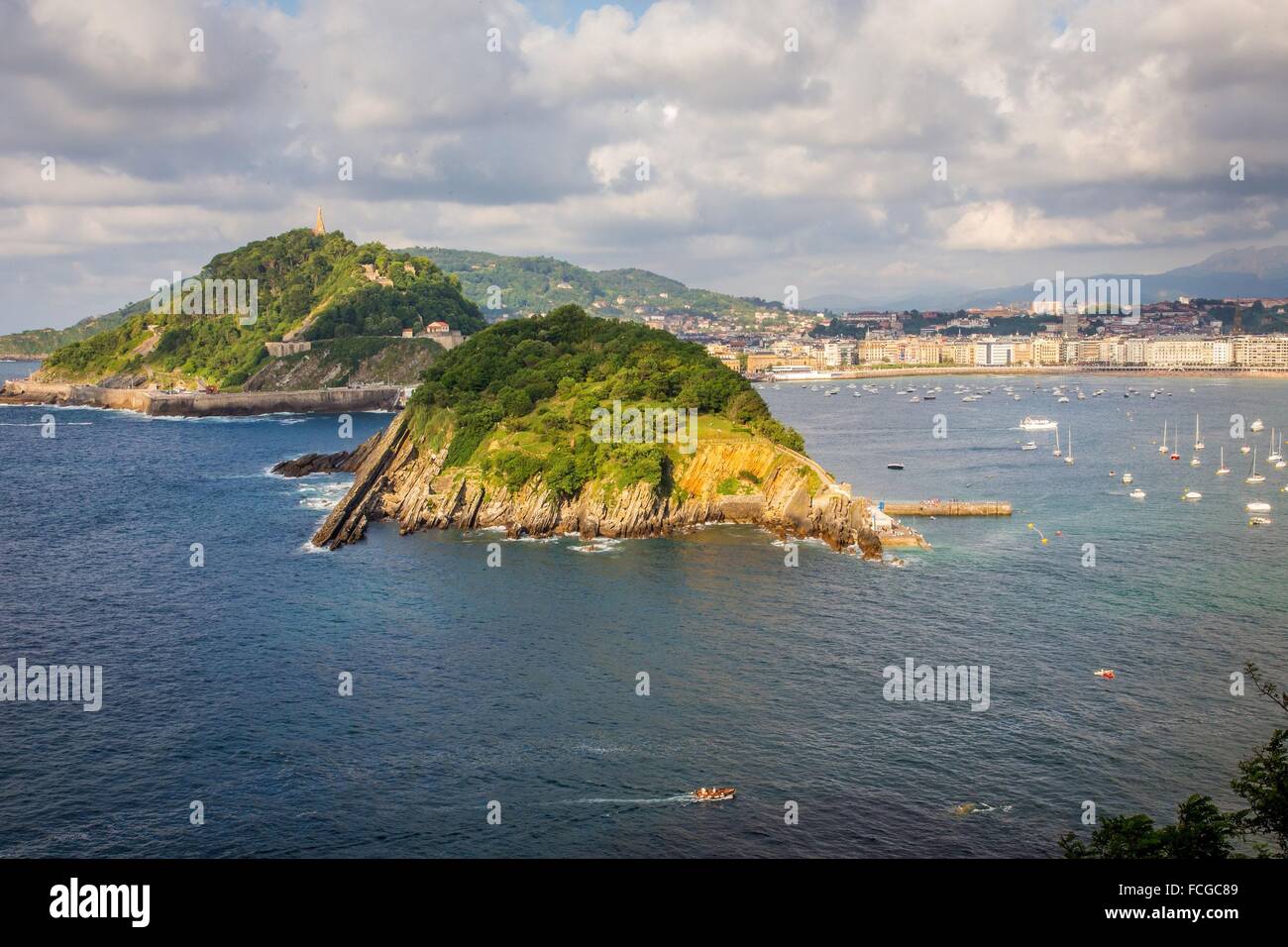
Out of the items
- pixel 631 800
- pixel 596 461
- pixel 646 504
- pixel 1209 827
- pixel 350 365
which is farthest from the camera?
pixel 350 365

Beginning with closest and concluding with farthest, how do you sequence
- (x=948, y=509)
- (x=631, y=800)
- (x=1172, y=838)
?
(x=1172, y=838) → (x=631, y=800) → (x=948, y=509)

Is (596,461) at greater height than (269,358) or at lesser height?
lesser

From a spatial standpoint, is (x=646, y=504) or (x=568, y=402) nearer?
(x=646, y=504)

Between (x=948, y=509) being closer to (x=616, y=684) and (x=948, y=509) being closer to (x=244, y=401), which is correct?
(x=616, y=684)

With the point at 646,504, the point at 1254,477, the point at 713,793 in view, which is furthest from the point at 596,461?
the point at 1254,477

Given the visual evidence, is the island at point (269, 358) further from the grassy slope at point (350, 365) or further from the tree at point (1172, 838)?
the tree at point (1172, 838)

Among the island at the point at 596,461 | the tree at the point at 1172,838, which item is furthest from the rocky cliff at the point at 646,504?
the tree at the point at 1172,838
